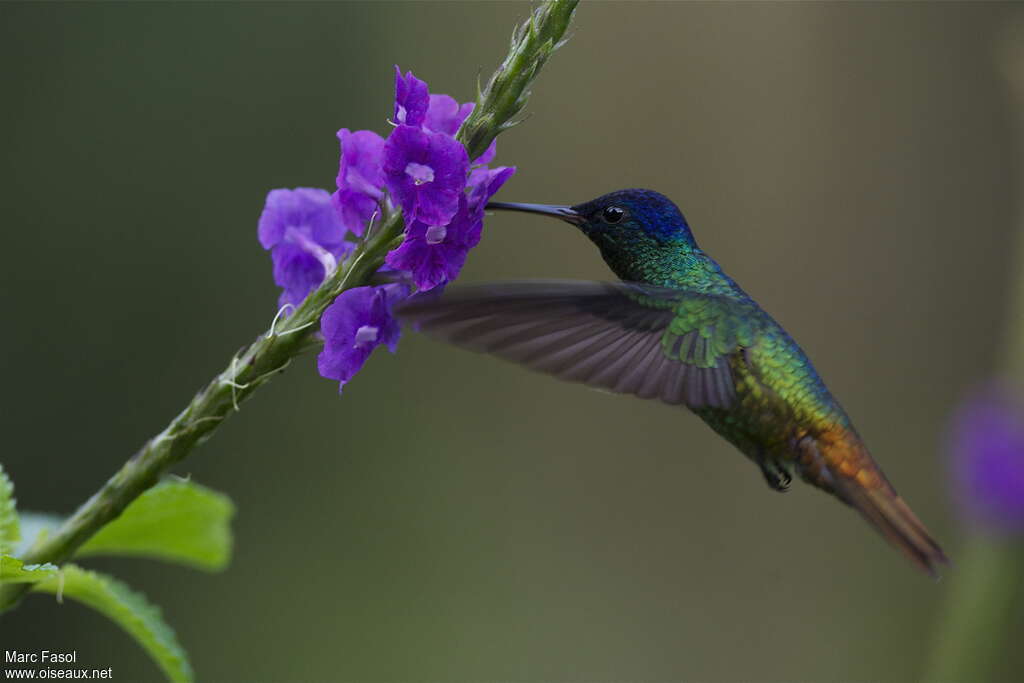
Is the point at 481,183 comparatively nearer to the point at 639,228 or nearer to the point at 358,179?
the point at 358,179

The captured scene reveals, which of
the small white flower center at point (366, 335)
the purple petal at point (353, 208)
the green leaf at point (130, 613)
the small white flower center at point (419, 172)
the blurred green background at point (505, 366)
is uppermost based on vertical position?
the blurred green background at point (505, 366)

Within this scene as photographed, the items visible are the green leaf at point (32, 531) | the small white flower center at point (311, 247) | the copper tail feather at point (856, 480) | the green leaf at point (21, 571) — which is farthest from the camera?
the copper tail feather at point (856, 480)

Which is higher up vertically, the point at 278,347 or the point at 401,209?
the point at 401,209

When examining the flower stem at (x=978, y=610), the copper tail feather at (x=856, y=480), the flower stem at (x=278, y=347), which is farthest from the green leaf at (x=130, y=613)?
the flower stem at (x=978, y=610)

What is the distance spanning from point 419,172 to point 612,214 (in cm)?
75

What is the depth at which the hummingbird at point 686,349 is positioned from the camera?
5.52ft

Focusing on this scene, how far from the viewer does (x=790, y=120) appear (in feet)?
22.5

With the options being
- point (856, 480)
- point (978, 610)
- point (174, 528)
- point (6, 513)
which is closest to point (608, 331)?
point (856, 480)

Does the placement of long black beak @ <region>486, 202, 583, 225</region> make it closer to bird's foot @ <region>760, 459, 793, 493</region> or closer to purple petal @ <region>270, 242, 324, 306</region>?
purple petal @ <region>270, 242, 324, 306</region>

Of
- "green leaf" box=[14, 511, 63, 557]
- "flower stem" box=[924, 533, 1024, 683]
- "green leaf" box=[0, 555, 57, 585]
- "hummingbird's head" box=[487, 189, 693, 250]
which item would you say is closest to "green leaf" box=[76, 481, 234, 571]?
"green leaf" box=[14, 511, 63, 557]

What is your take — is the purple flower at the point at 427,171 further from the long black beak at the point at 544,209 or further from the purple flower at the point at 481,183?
the long black beak at the point at 544,209

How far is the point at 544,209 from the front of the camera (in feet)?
6.55

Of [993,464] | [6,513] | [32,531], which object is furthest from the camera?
[993,464]

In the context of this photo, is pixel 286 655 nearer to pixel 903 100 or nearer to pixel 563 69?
pixel 563 69
